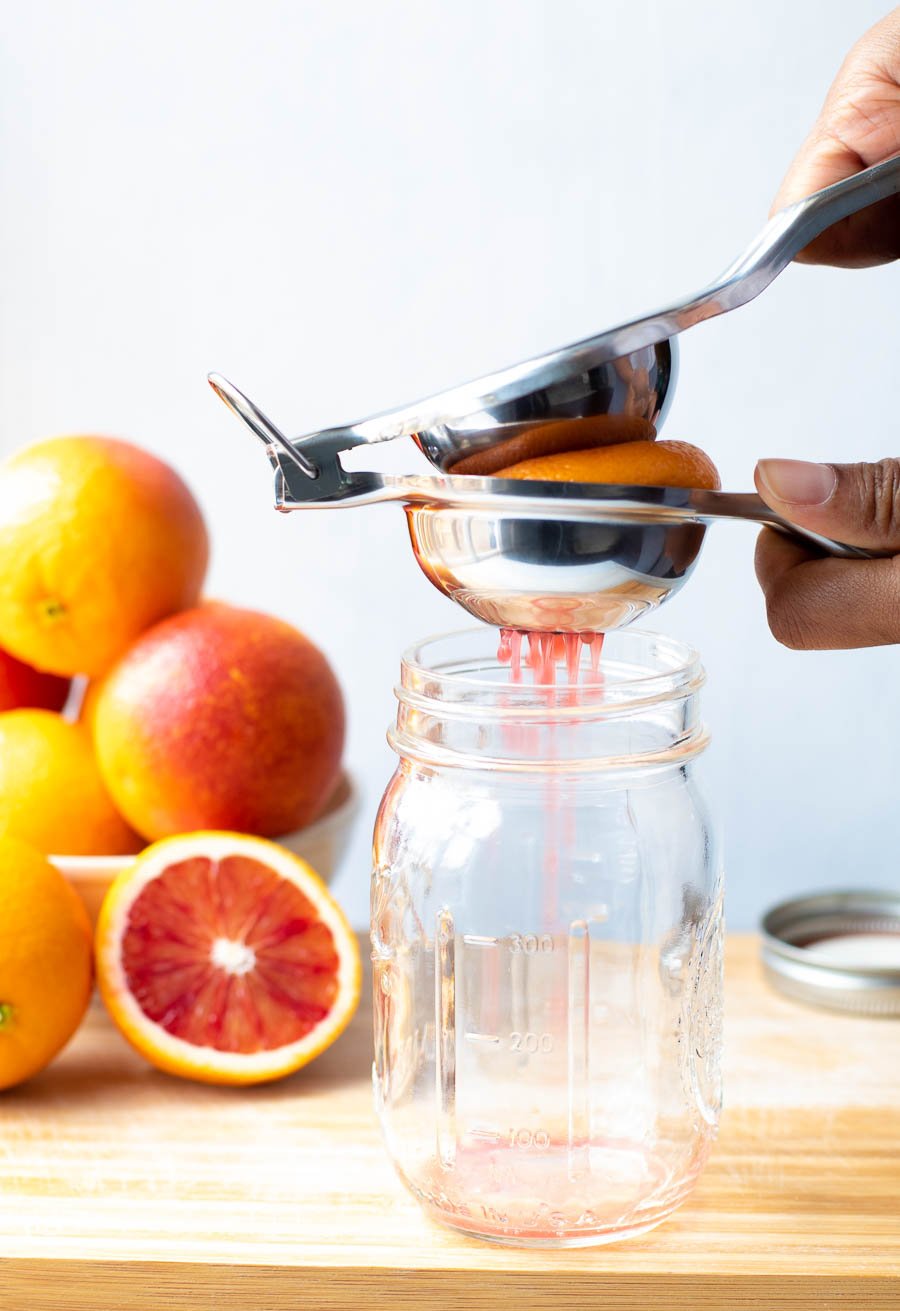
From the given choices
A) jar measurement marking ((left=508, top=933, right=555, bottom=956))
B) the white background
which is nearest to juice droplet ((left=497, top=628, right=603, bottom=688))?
jar measurement marking ((left=508, top=933, right=555, bottom=956))

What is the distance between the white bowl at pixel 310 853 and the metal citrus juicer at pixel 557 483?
0.28m

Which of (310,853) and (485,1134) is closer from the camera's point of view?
(485,1134)

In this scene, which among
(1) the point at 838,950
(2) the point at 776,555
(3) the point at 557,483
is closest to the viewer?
(3) the point at 557,483

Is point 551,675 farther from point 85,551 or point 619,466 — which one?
point 85,551

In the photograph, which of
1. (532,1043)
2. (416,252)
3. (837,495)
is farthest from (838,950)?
(416,252)

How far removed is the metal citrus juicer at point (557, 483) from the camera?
17.8 inches

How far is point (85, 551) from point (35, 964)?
23 cm

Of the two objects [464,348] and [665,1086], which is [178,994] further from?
[464,348]

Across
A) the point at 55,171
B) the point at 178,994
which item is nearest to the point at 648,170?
the point at 55,171

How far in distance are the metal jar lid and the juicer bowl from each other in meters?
0.33

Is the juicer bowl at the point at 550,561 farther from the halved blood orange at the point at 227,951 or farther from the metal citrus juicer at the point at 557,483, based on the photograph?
the halved blood orange at the point at 227,951

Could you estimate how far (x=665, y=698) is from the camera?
0.54m

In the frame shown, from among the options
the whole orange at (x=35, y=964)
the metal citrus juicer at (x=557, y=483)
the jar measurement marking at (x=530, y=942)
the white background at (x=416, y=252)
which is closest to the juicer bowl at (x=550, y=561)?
the metal citrus juicer at (x=557, y=483)

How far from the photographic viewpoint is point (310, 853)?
747 millimetres
